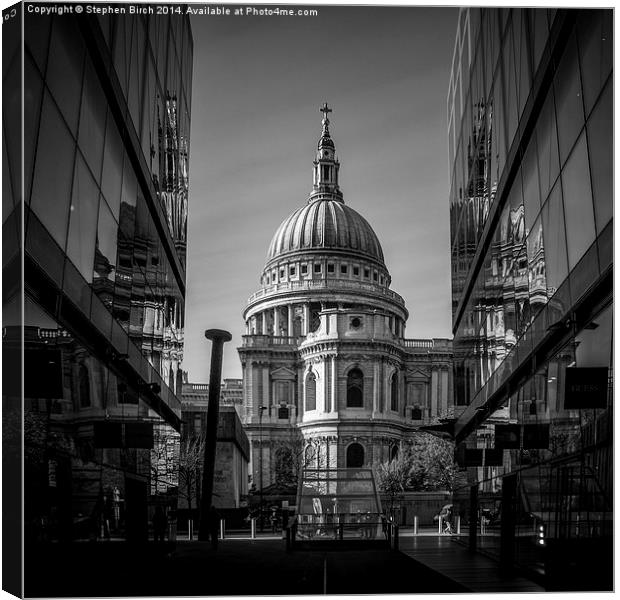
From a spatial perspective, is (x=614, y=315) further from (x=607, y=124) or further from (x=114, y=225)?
(x=114, y=225)

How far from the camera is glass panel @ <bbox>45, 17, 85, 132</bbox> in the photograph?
1012cm

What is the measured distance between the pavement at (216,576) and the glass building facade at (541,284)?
1079 mm

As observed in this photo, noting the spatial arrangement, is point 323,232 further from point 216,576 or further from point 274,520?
point 216,576

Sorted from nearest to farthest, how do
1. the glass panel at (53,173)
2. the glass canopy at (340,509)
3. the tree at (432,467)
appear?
the glass panel at (53,173) → the glass canopy at (340,509) → the tree at (432,467)

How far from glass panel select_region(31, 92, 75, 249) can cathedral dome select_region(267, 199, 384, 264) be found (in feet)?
328

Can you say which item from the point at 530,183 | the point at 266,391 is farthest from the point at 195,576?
the point at 266,391

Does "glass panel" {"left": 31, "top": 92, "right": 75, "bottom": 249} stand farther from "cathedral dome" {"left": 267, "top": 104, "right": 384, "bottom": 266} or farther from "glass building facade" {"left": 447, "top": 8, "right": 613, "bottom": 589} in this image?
"cathedral dome" {"left": 267, "top": 104, "right": 384, "bottom": 266}

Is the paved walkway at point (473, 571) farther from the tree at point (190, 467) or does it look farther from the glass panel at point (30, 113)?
the tree at point (190, 467)

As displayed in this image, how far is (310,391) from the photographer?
→ 291ft

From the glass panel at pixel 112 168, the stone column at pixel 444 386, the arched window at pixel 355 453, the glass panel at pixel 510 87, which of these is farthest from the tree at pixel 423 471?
the glass panel at pixel 112 168

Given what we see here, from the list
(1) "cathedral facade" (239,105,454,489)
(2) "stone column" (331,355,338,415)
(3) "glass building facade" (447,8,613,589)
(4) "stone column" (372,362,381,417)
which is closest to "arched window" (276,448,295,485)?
(1) "cathedral facade" (239,105,454,489)

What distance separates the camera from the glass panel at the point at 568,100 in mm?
10641

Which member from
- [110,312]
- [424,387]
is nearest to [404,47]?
[110,312]

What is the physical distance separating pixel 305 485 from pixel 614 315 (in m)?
16.1
